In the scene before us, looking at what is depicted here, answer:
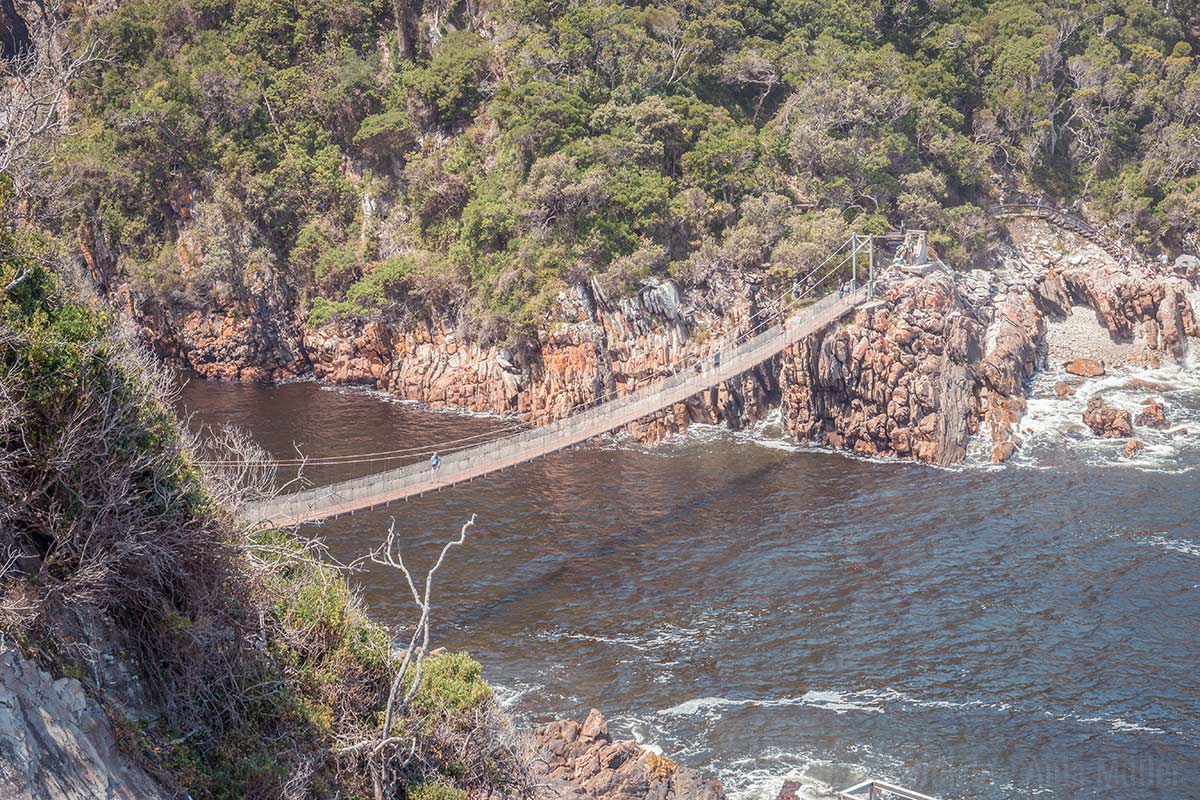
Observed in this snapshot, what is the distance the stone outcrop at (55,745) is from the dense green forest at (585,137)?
33.0 meters

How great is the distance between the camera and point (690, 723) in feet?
74.8

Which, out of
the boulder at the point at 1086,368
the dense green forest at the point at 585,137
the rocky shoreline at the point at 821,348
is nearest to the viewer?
the rocky shoreline at the point at 821,348

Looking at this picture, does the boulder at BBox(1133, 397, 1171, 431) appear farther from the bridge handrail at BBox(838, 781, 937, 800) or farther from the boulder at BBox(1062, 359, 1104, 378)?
the bridge handrail at BBox(838, 781, 937, 800)

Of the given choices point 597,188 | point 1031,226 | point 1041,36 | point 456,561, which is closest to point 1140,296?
point 1031,226

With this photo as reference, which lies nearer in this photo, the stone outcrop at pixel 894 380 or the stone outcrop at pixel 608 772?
the stone outcrop at pixel 608 772

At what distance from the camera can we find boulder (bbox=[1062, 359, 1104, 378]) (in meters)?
44.4

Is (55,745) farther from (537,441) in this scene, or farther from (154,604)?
(537,441)

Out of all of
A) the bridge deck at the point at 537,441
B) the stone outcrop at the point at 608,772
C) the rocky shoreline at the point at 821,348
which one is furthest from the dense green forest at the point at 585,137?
the stone outcrop at the point at 608,772

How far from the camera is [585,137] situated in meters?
47.1

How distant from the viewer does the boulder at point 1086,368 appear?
146 ft

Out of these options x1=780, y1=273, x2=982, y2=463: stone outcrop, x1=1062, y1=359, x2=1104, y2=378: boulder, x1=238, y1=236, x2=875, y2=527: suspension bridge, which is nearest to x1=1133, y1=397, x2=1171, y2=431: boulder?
x1=1062, y1=359, x2=1104, y2=378: boulder

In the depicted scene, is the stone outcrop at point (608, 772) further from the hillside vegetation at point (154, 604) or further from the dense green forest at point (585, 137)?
the dense green forest at point (585, 137)

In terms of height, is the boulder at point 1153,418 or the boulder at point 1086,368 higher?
the boulder at point 1086,368

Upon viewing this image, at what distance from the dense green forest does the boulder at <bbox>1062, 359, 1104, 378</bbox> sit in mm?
6730
